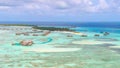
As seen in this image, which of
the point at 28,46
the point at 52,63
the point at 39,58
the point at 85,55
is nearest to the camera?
the point at 52,63

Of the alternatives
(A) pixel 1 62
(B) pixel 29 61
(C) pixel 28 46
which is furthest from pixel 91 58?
(C) pixel 28 46

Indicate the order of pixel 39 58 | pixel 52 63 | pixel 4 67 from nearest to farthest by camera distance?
pixel 4 67 → pixel 52 63 → pixel 39 58

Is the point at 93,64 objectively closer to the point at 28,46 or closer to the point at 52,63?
the point at 52,63

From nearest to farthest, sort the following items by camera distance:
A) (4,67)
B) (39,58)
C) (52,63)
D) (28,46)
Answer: (4,67) → (52,63) → (39,58) → (28,46)

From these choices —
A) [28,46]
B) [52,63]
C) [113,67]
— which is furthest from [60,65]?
[28,46]

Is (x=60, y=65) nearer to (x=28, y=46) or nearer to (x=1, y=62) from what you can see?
(x=1, y=62)

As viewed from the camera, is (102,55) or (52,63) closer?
(52,63)

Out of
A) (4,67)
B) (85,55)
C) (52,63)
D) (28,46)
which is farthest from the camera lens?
(28,46)

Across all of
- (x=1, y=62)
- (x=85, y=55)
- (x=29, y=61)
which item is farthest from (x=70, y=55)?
(x=1, y=62)
